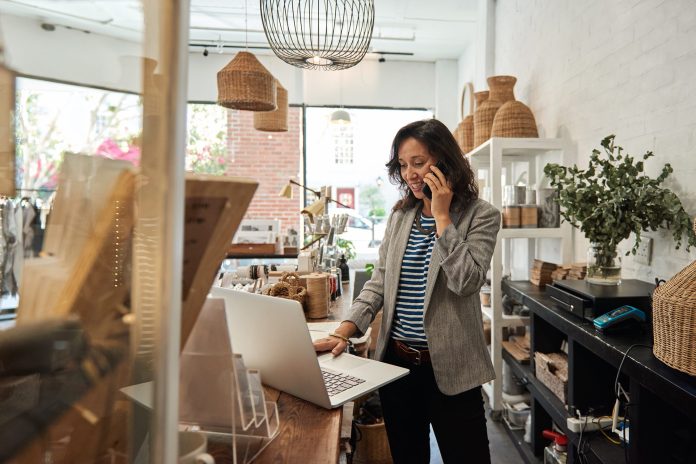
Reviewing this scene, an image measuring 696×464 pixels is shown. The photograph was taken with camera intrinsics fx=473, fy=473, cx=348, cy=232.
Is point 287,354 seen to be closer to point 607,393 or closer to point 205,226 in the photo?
point 205,226

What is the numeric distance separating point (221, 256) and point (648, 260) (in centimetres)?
204

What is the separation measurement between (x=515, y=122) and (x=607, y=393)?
1.60 metres

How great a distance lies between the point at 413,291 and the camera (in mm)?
1530

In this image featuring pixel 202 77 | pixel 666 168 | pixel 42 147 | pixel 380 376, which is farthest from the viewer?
pixel 202 77

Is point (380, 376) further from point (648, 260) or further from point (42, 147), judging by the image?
point (648, 260)

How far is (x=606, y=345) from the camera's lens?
1.42m

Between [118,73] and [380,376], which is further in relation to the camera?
[380,376]

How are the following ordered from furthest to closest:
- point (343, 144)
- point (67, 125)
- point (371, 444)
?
point (343, 144) < point (371, 444) < point (67, 125)

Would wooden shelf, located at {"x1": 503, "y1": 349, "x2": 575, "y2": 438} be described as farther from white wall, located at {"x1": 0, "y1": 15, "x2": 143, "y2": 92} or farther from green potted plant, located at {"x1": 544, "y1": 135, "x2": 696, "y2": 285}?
white wall, located at {"x1": 0, "y1": 15, "x2": 143, "y2": 92}

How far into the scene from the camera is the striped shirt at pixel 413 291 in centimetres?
150

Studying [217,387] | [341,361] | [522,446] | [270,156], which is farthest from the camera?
[270,156]

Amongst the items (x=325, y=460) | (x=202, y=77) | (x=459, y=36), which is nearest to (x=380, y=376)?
(x=325, y=460)

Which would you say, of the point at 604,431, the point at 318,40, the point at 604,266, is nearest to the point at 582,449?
the point at 604,431

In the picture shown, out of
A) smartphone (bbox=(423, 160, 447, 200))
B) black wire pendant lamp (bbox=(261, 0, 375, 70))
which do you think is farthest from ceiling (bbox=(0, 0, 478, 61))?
smartphone (bbox=(423, 160, 447, 200))
